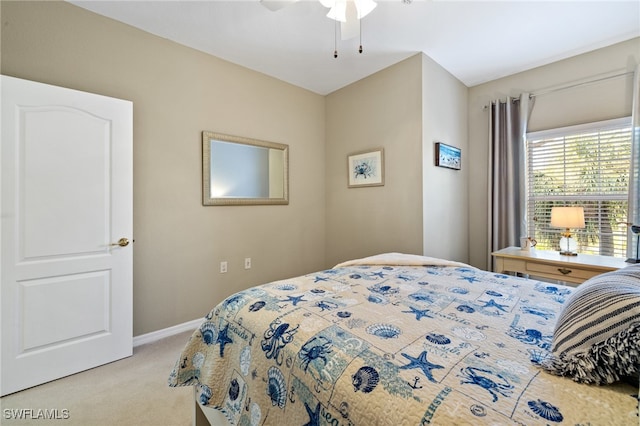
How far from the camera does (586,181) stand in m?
2.70

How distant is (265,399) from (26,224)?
6.44ft

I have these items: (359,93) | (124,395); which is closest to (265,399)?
(124,395)

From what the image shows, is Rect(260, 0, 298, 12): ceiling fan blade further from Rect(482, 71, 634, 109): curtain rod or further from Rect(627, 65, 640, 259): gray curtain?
Rect(627, 65, 640, 259): gray curtain

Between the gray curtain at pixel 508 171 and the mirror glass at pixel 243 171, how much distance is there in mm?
2389

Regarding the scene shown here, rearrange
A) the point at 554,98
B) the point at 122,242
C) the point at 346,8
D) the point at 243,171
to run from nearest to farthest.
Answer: the point at 346,8 → the point at 122,242 → the point at 554,98 → the point at 243,171

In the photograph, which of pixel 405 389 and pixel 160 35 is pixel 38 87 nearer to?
pixel 160 35

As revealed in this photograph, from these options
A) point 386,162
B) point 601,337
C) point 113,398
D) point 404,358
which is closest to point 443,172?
point 386,162

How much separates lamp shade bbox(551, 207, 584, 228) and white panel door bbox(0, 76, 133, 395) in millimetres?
3574

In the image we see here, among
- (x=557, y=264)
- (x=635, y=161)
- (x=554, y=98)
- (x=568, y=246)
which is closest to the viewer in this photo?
(x=557, y=264)

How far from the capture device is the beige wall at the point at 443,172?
109 inches

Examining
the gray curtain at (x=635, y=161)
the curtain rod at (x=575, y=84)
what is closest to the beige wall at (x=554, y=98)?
the curtain rod at (x=575, y=84)

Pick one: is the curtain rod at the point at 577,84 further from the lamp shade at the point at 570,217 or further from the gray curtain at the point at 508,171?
the lamp shade at the point at 570,217

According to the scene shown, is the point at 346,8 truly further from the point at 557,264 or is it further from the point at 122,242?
the point at 557,264

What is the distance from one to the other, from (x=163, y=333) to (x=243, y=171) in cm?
170
